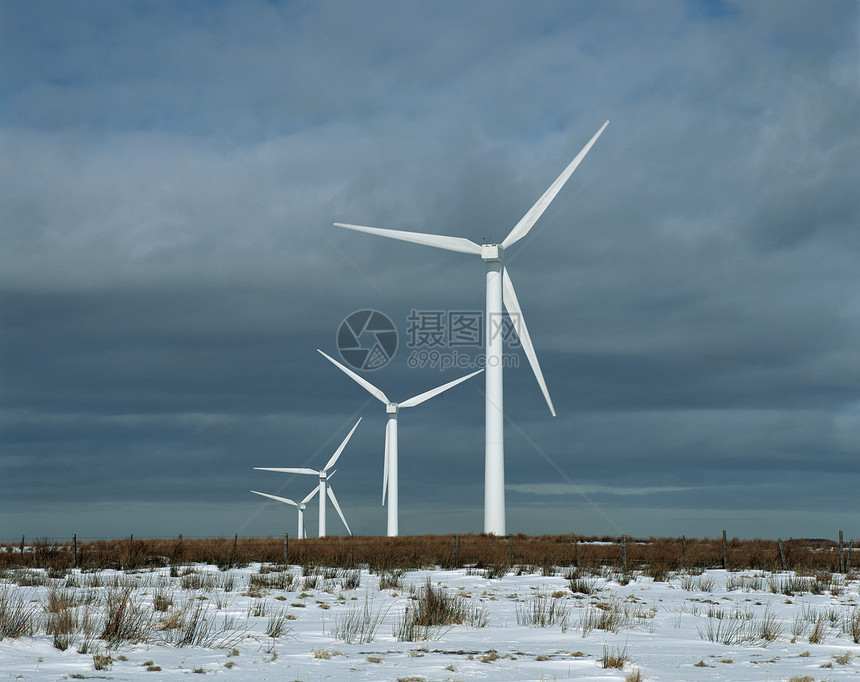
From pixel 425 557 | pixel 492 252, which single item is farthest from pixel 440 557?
pixel 492 252

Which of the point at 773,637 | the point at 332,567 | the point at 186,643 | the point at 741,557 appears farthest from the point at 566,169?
the point at 186,643

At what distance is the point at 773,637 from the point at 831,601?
9.92m

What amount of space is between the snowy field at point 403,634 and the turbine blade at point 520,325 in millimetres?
22217

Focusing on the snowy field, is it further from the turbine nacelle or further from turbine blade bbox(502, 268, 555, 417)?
the turbine nacelle

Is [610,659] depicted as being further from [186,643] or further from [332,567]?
[332,567]

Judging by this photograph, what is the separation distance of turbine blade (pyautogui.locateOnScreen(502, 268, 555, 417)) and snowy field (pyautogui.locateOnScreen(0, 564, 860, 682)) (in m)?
22.2

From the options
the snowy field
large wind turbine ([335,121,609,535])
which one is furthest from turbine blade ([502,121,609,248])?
the snowy field

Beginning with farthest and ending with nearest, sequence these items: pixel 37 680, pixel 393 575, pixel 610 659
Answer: pixel 393 575
pixel 610 659
pixel 37 680

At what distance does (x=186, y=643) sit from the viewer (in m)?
13.5

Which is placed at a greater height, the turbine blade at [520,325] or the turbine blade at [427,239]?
the turbine blade at [427,239]

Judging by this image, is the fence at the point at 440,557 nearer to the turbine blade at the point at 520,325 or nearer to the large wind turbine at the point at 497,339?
the large wind turbine at the point at 497,339

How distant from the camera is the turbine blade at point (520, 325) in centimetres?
4694

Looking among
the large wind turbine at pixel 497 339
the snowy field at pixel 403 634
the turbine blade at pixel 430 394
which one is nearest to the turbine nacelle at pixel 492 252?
the large wind turbine at pixel 497 339

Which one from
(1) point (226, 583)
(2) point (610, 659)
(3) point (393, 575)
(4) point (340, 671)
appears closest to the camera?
(4) point (340, 671)
